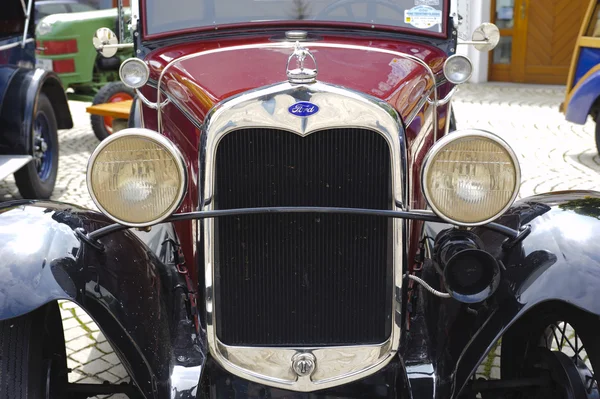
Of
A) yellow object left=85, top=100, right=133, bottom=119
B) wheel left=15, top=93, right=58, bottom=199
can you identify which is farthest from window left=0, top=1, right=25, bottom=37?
yellow object left=85, top=100, right=133, bottom=119

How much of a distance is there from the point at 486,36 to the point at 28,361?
8.15 ft

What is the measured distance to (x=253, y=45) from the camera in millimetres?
3006

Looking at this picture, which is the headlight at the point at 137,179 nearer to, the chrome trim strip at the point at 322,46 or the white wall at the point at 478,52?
the chrome trim strip at the point at 322,46

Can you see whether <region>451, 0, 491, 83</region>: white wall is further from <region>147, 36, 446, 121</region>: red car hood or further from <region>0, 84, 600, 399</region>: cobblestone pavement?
<region>147, 36, 446, 121</region>: red car hood

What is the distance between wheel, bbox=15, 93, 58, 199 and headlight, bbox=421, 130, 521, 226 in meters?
4.75

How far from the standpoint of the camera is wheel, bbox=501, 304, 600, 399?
241cm

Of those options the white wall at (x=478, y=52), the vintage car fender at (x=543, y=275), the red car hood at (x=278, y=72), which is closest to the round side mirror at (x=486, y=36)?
the red car hood at (x=278, y=72)

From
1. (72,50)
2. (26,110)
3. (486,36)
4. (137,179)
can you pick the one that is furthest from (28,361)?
(72,50)

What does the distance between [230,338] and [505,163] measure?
1.06 metres

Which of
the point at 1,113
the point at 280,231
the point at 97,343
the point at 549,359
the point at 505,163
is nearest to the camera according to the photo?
the point at 505,163

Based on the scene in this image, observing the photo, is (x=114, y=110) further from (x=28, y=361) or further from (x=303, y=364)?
(x=303, y=364)

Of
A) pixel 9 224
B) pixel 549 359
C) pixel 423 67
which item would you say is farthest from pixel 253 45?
pixel 549 359

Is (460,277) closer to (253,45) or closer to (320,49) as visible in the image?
(320,49)

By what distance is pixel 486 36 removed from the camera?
351 centimetres
